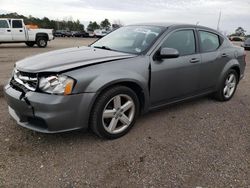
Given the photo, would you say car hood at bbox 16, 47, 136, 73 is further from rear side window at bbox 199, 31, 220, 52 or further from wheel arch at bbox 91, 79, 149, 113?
rear side window at bbox 199, 31, 220, 52

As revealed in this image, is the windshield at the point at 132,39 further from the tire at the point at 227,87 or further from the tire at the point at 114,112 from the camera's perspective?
the tire at the point at 227,87

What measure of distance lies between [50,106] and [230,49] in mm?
3960

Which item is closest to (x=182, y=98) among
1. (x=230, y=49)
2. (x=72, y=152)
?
(x=230, y=49)

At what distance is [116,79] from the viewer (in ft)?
11.2

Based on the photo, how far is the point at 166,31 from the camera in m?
4.17

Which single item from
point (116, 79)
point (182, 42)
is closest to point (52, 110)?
point (116, 79)

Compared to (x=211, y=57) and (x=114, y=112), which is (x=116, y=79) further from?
(x=211, y=57)

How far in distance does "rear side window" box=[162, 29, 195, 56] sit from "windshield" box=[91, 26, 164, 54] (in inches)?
8.1

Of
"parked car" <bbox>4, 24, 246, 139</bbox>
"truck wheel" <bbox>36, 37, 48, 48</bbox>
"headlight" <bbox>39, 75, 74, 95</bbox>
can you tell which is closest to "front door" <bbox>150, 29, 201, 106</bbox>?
"parked car" <bbox>4, 24, 246, 139</bbox>

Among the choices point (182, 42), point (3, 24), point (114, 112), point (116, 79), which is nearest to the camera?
point (116, 79)

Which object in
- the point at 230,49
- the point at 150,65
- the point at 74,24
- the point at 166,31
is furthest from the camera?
the point at 74,24

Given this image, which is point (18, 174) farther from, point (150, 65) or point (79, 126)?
point (150, 65)

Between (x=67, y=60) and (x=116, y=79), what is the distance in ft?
2.30

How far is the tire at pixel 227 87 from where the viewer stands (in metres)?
5.34
